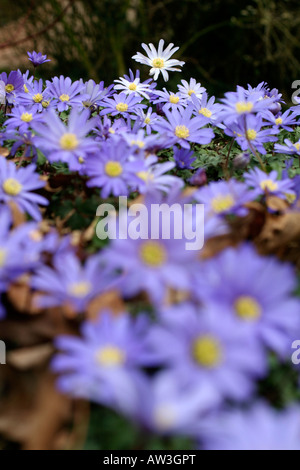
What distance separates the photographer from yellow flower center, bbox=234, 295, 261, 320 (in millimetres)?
586

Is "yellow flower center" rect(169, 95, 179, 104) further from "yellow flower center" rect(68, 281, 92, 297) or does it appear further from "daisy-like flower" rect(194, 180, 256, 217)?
"yellow flower center" rect(68, 281, 92, 297)

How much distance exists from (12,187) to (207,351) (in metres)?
0.49

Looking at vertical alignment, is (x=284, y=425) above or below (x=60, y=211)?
below

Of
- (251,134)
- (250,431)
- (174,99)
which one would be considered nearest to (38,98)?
(174,99)

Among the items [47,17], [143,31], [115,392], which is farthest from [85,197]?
[47,17]

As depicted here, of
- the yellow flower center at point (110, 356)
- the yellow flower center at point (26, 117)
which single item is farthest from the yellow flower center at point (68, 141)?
the yellow flower center at point (110, 356)

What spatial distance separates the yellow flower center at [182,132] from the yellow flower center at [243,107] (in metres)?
0.16

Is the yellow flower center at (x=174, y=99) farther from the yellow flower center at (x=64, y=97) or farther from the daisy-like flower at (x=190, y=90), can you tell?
the yellow flower center at (x=64, y=97)

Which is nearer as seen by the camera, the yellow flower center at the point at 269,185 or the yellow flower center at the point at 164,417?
the yellow flower center at the point at 164,417

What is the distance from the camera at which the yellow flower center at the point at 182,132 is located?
104 cm

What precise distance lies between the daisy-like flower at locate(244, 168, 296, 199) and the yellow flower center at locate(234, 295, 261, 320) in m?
0.31

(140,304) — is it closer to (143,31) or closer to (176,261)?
(176,261)

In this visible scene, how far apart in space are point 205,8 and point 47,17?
1599 mm
